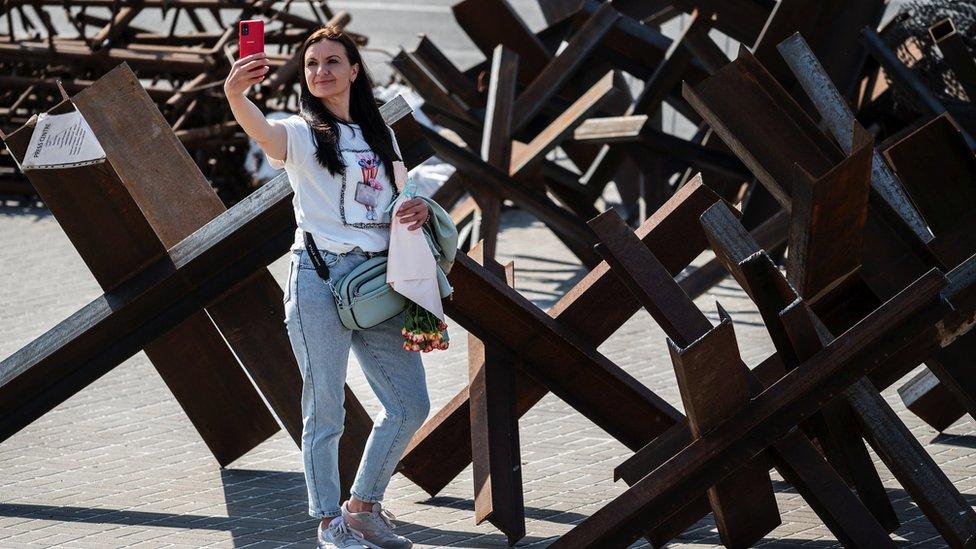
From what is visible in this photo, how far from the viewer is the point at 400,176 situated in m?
4.13

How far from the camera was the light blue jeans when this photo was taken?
408 centimetres

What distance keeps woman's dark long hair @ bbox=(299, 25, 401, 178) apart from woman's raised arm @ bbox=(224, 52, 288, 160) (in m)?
0.14

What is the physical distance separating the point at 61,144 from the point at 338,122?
98cm

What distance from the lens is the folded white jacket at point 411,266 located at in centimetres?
399

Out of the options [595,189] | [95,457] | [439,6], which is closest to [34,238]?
[595,189]

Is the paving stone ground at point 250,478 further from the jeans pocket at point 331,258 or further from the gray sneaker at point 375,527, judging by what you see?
→ the jeans pocket at point 331,258

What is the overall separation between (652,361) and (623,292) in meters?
2.43

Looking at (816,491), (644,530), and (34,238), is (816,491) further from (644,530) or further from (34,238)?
(34,238)

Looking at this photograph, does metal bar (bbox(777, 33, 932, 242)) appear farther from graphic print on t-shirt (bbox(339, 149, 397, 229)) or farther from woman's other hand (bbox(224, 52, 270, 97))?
woman's other hand (bbox(224, 52, 270, 97))

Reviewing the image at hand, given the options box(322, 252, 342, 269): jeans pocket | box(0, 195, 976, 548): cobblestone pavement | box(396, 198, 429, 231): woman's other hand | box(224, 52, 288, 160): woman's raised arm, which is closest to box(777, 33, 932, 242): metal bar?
box(0, 195, 976, 548): cobblestone pavement

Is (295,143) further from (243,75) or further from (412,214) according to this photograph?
(412,214)

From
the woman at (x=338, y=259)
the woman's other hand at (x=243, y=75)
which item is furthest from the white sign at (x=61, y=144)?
the woman's other hand at (x=243, y=75)

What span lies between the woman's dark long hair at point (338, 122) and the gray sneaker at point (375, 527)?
1.07 meters

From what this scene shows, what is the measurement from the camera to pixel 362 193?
4.05 metres
